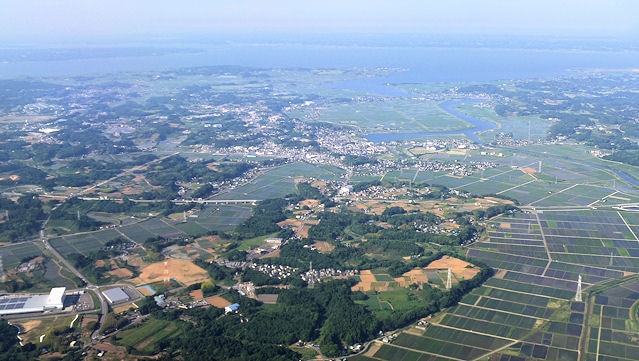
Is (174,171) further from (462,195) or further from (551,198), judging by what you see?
(551,198)

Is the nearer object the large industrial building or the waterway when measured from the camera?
the large industrial building

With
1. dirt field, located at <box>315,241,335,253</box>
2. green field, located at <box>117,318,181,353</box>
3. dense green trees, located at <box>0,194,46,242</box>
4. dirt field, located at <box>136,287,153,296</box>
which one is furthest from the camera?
dense green trees, located at <box>0,194,46,242</box>

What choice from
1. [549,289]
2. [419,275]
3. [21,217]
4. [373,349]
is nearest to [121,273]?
[21,217]

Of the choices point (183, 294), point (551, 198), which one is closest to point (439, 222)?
point (551, 198)

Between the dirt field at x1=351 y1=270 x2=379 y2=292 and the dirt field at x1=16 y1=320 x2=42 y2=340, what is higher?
the dirt field at x1=16 y1=320 x2=42 y2=340

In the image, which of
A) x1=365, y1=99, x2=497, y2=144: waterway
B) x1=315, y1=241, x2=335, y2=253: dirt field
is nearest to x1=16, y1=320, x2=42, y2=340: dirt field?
x1=315, y1=241, x2=335, y2=253: dirt field

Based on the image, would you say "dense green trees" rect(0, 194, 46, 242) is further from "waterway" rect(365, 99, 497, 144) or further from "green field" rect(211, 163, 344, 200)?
"waterway" rect(365, 99, 497, 144)
